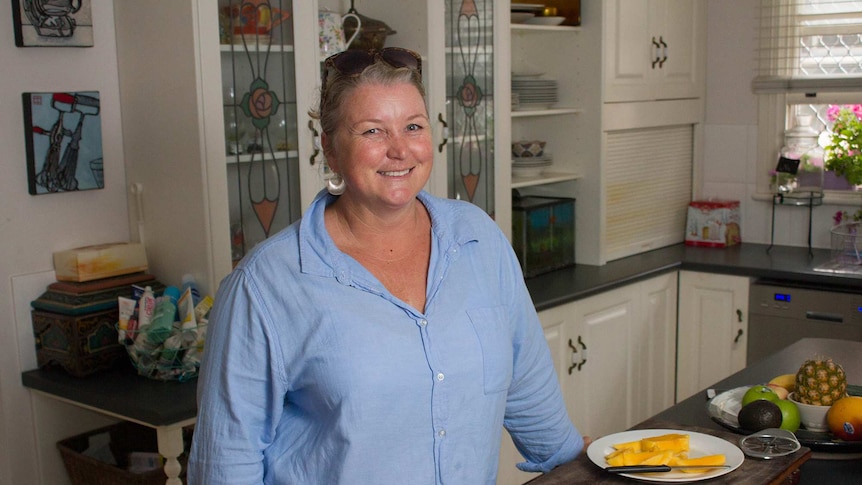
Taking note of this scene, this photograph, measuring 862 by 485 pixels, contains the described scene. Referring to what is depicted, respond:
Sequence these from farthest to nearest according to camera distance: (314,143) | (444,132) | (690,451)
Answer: (444,132)
(314,143)
(690,451)

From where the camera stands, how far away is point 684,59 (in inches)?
174

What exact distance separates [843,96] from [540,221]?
1470mm

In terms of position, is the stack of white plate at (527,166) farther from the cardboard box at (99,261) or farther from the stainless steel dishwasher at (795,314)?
the cardboard box at (99,261)

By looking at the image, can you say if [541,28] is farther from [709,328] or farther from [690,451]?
[690,451]

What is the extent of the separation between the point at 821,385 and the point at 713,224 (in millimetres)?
2444

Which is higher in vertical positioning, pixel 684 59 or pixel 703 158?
pixel 684 59

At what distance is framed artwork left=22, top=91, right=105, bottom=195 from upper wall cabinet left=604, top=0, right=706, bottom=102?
6.63ft

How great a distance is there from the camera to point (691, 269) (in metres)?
4.12

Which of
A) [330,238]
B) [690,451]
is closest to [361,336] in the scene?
[330,238]

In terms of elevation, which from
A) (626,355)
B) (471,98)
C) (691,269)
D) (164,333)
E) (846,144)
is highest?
(471,98)

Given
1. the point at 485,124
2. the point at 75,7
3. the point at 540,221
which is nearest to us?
the point at 75,7

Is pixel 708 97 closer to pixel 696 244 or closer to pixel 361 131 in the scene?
pixel 696 244

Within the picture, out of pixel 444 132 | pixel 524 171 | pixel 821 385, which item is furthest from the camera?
pixel 524 171

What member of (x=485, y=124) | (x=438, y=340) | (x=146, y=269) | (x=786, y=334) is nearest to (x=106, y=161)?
(x=146, y=269)
